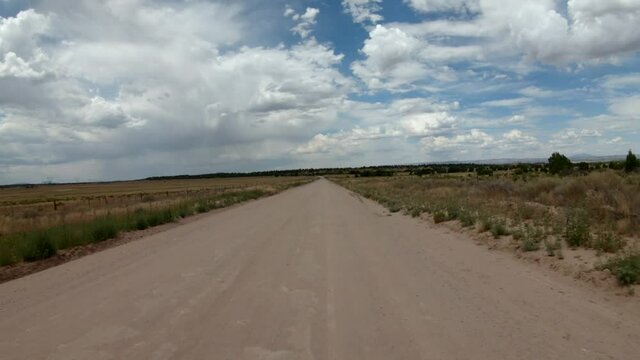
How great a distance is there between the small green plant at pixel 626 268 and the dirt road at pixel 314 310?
1.45ft

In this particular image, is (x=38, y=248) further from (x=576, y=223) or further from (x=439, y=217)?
(x=576, y=223)

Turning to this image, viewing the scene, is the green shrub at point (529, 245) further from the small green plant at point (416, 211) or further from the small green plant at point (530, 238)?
the small green plant at point (416, 211)

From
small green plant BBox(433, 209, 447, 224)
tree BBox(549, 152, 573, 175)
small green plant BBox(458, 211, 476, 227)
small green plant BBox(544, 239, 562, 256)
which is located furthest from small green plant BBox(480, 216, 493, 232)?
tree BBox(549, 152, 573, 175)

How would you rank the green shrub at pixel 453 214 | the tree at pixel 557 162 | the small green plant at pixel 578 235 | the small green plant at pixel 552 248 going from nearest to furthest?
1. the small green plant at pixel 552 248
2. the small green plant at pixel 578 235
3. the green shrub at pixel 453 214
4. the tree at pixel 557 162

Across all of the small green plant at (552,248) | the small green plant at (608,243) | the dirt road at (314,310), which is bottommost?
the dirt road at (314,310)

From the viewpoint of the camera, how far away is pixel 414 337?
19.5ft

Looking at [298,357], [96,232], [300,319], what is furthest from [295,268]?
[96,232]

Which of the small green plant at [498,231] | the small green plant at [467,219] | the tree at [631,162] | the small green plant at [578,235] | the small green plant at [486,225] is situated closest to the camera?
the small green plant at [578,235]

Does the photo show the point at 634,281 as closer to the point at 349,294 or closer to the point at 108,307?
the point at 349,294

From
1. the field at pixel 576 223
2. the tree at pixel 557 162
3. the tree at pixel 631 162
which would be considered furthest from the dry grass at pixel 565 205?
the tree at pixel 557 162

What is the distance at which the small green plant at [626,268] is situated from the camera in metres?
7.78

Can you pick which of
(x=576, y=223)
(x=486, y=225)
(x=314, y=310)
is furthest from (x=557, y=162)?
(x=314, y=310)

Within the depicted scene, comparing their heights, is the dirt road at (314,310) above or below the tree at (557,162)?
below

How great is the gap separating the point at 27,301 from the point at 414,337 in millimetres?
6548
